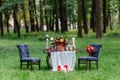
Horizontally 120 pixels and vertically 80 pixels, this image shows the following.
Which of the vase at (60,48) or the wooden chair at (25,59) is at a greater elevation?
the vase at (60,48)

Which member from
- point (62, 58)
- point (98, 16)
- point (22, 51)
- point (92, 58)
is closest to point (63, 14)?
point (98, 16)

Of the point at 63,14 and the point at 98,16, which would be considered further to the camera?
the point at 63,14

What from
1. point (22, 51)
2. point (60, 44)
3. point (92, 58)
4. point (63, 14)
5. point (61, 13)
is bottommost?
point (63, 14)

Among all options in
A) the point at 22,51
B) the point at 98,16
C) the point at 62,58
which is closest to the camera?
the point at 62,58

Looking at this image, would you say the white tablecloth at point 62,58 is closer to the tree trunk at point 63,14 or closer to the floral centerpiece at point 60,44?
the floral centerpiece at point 60,44

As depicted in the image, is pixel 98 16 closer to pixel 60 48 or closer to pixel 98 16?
pixel 98 16

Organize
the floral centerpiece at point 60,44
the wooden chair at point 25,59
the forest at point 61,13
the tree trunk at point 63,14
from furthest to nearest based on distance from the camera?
the tree trunk at point 63,14 → the forest at point 61,13 → the wooden chair at point 25,59 → the floral centerpiece at point 60,44

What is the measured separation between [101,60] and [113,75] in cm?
587

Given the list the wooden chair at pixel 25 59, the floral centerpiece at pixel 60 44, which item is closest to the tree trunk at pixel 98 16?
the wooden chair at pixel 25 59

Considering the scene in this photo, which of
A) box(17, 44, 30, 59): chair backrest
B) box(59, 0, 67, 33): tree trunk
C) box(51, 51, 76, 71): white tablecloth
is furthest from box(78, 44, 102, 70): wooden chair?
box(59, 0, 67, 33): tree trunk

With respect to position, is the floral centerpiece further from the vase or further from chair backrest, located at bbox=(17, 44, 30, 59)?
chair backrest, located at bbox=(17, 44, 30, 59)

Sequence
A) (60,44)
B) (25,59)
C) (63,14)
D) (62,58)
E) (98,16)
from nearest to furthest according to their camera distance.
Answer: (62,58) < (60,44) < (25,59) < (98,16) < (63,14)

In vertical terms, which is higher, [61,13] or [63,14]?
[61,13]

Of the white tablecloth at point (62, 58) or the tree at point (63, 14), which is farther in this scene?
the tree at point (63, 14)
